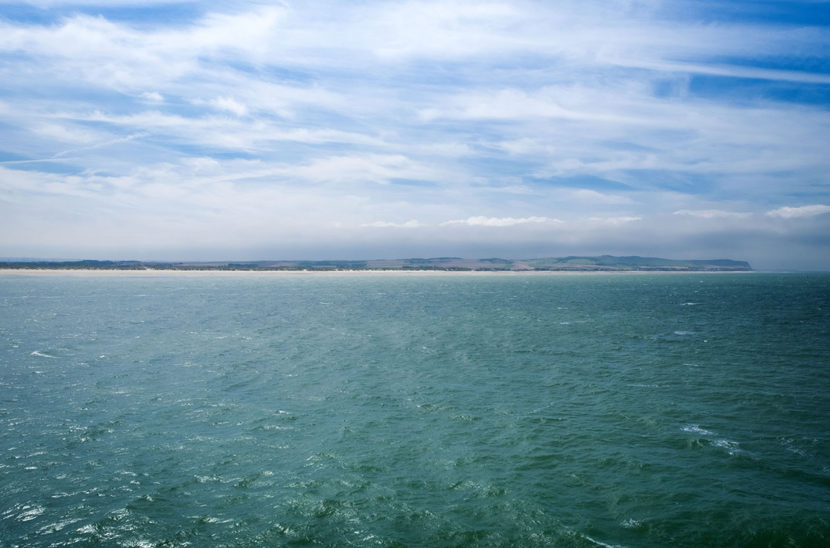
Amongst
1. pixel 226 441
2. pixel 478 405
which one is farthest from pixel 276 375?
pixel 478 405

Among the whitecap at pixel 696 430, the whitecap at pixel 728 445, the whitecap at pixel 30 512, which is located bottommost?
the whitecap at pixel 728 445

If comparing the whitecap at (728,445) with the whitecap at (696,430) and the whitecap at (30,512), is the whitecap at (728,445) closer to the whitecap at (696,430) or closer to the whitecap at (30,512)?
the whitecap at (696,430)

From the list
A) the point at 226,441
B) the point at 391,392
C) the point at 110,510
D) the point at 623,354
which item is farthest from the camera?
the point at 623,354

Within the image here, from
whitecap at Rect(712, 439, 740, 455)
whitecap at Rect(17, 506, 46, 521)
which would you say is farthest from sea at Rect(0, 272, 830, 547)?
whitecap at Rect(712, 439, 740, 455)

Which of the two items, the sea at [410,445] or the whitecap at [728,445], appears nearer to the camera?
the sea at [410,445]

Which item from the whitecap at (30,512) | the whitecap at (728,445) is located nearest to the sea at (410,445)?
the whitecap at (30,512)

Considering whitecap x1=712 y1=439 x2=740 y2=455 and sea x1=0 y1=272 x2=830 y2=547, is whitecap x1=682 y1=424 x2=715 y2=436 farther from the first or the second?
whitecap x1=712 y1=439 x2=740 y2=455

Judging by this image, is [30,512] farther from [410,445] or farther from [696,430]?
[696,430]

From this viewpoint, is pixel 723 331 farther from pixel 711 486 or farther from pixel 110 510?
pixel 110 510

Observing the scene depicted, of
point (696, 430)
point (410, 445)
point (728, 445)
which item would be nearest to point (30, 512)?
point (410, 445)
